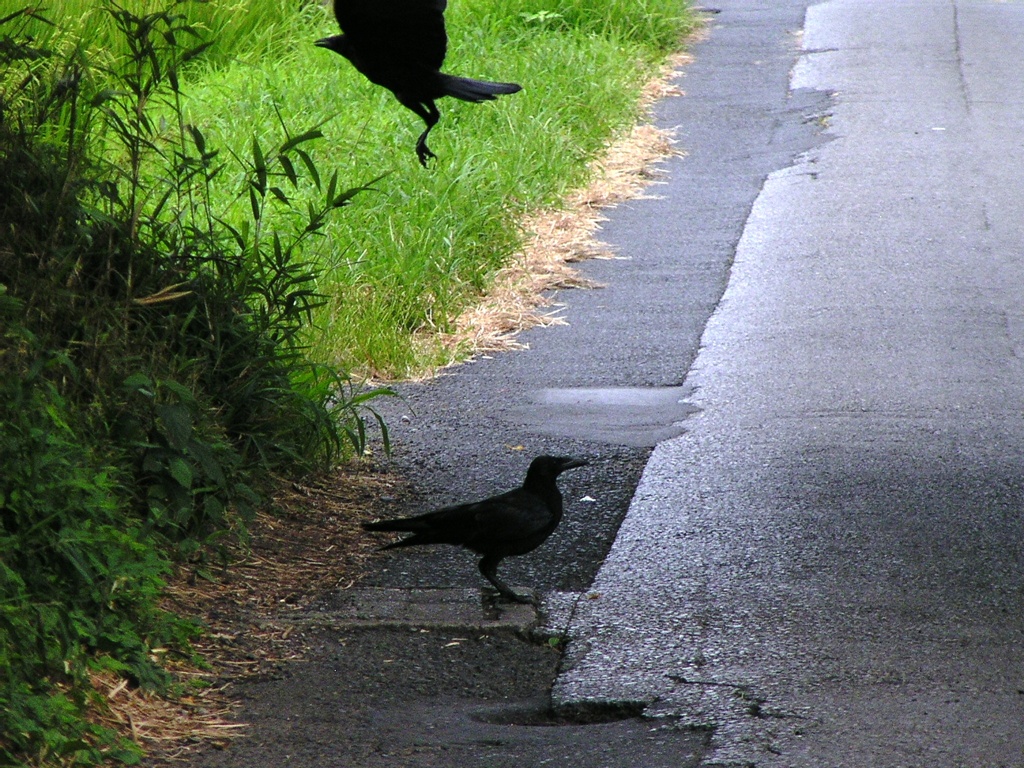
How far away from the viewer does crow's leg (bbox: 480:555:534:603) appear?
4.30 m

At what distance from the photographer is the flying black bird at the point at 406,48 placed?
8.98 ft

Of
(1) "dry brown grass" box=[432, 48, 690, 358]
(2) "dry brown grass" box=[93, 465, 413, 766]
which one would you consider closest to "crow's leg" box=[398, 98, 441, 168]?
(2) "dry brown grass" box=[93, 465, 413, 766]

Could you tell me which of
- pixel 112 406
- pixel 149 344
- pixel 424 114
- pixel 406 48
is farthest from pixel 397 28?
pixel 149 344

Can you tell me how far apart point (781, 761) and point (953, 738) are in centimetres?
46

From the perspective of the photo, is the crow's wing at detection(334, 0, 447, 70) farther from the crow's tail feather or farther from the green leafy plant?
the green leafy plant

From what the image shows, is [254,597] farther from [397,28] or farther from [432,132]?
[432,132]

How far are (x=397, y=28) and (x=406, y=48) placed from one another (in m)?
0.05

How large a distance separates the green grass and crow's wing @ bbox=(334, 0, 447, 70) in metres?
3.23

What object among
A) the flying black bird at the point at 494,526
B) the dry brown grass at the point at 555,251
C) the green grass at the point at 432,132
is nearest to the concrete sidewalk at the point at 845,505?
the flying black bird at the point at 494,526

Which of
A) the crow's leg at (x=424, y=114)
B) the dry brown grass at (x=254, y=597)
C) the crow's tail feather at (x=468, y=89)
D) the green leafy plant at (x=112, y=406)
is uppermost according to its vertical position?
the crow's tail feather at (x=468, y=89)

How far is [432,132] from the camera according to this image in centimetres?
1020

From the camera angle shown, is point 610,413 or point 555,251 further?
point 555,251

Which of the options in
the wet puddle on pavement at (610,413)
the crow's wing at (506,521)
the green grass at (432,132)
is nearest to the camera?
the crow's wing at (506,521)

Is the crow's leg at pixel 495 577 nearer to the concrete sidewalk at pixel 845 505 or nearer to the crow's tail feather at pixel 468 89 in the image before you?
the concrete sidewalk at pixel 845 505
